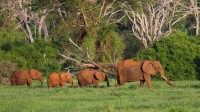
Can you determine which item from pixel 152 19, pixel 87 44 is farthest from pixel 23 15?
pixel 87 44

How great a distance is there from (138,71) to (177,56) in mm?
10807

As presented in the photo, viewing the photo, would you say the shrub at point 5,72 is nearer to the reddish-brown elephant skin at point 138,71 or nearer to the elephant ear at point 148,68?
the reddish-brown elephant skin at point 138,71

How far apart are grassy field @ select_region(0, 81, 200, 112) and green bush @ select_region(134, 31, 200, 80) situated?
13.9 meters

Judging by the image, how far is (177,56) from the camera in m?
39.8

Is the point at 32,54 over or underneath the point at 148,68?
over

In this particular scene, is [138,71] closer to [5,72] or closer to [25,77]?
[25,77]

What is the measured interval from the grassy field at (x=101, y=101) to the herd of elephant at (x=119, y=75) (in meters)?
3.60

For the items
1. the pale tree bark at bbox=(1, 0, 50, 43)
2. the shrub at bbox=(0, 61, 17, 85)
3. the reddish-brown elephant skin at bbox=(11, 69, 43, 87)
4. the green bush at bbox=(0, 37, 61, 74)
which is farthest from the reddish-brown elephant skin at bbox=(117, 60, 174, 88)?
the pale tree bark at bbox=(1, 0, 50, 43)

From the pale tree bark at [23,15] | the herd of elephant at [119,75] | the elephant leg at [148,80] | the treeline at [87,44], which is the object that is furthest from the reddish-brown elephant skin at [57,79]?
the pale tree bark at [23,15]

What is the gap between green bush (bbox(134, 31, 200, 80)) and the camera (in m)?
39.2

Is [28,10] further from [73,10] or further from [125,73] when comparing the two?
[125,73]

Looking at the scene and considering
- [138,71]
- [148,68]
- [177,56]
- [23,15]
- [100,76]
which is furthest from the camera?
[23,15]

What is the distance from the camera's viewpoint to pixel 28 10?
55.6m

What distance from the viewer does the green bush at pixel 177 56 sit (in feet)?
129
